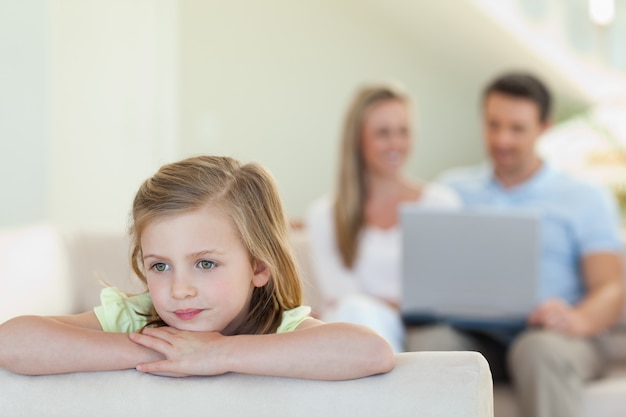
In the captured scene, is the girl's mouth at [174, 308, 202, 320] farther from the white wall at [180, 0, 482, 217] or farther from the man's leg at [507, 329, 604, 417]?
the white wall at [180, 0, 482, 217]

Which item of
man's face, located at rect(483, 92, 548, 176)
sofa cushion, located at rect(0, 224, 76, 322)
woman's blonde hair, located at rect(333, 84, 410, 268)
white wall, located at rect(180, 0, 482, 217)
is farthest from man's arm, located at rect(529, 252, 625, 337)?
white wall, located at rect(180, 0, 482, 217)

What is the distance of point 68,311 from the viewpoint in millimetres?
2982

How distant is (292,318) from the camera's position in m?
1.60

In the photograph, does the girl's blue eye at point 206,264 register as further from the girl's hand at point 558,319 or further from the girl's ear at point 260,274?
the girl's hand at point 558,319

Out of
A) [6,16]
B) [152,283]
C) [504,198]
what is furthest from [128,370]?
[6,16]

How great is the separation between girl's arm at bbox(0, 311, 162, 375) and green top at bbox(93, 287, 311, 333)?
0.59ft

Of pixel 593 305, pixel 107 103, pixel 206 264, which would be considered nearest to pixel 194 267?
pixel 206 264

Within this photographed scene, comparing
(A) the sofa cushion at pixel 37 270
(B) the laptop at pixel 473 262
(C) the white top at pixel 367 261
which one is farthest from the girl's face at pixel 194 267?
(C) the white top at pixel 367 261

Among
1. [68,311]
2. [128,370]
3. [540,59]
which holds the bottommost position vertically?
[68,311]

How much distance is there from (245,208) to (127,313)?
0.25 meters

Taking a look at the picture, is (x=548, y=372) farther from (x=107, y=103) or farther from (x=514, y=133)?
(x=107, y=103)

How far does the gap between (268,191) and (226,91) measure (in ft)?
16.6

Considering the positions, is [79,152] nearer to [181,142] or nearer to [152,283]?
[181,142]

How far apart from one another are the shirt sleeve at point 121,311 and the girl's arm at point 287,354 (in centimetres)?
20
